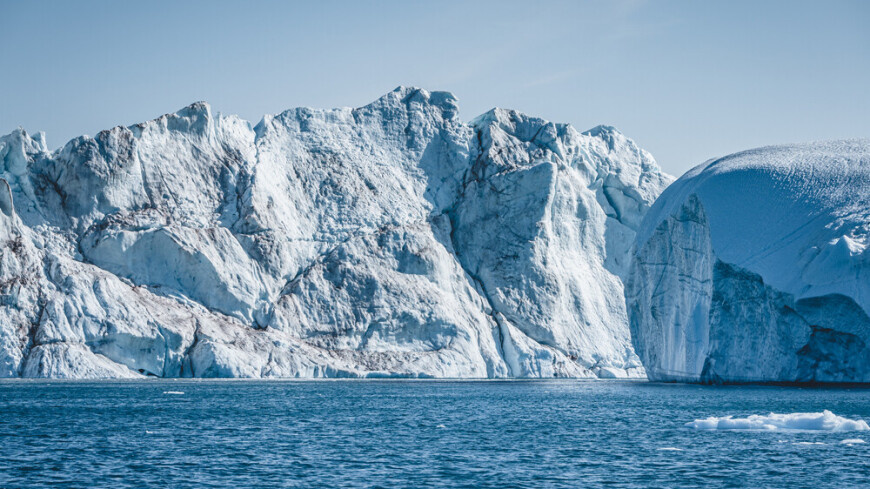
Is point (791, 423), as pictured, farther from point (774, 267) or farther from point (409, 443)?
Result: point (774, 267)

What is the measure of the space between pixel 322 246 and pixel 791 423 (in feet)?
252

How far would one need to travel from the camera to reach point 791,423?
46.2 metres

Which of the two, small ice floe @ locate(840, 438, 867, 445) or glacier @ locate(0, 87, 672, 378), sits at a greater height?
glacier @ locate(0, 87, 672, 378)

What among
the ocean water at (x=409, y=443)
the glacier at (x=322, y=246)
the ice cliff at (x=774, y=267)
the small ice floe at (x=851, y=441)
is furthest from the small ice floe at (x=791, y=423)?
the glacier at (x=322, y=246)

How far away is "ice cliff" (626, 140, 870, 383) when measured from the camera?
7344cm

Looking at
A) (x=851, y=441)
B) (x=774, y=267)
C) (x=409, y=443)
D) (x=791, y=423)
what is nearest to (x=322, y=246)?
(x=774, y=267)

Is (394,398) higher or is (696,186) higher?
(696,186)

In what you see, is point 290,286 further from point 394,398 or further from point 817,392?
point 817,392

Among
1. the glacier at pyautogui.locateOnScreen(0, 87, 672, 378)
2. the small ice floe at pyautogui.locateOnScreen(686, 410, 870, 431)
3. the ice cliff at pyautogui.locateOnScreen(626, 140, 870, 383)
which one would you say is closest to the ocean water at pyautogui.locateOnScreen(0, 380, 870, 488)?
the small ice floe at pyautogui.locateOnScreen(686, 410, 870, 431)

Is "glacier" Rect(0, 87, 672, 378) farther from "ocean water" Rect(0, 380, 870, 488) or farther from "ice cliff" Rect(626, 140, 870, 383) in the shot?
"ice cliff" Rect(626, 140, 870, 383)

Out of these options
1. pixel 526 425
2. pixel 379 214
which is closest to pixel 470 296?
pixel 379 214

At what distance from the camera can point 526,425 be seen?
52062 millimetres

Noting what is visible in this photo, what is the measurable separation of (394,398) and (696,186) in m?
29.8

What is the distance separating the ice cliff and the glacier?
31792 mm
